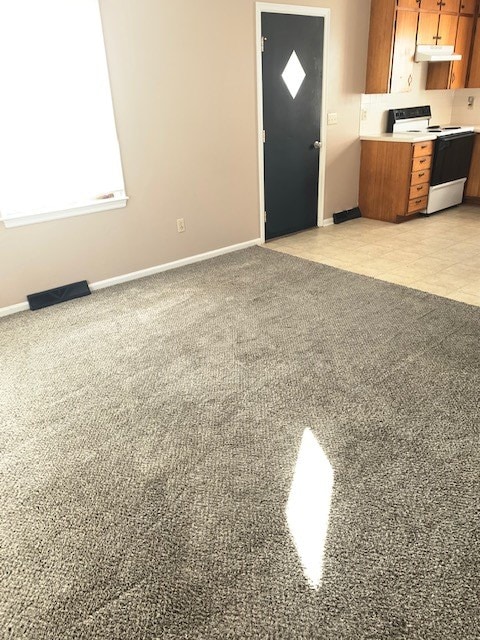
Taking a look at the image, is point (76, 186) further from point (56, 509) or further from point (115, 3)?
point (56, 509)

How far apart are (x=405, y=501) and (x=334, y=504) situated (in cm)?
26

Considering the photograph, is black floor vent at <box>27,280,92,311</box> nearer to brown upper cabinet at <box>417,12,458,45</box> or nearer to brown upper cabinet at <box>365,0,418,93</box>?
brown upper cabinet at <box>365,0,418,93</box>

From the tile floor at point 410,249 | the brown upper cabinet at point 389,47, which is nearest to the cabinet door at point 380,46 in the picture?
the brown upper cabinet at point 389,47

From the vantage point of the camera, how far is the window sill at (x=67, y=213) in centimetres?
323

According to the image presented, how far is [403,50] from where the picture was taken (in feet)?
15.9

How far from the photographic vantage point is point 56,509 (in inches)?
67.4

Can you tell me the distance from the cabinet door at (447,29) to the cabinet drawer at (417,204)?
175 centimetres

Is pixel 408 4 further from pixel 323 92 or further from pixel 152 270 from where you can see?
pixel 152 270

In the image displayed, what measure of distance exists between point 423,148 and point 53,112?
3.77m

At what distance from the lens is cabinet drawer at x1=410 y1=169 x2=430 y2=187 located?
16.4 feet

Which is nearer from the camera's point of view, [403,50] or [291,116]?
[291,116]

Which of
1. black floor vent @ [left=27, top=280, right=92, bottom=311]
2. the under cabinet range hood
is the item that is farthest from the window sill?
the under cabinet range hood

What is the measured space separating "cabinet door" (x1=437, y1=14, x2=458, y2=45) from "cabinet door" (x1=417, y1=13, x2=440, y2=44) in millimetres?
73

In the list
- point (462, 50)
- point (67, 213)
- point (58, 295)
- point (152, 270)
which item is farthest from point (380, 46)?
point (58, 295)
